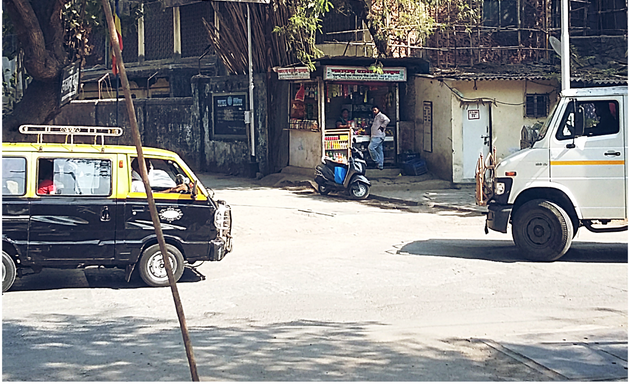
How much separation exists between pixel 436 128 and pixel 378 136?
156 cm

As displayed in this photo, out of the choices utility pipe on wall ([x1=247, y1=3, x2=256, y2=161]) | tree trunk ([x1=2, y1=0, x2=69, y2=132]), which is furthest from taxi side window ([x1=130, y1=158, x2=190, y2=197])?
utility pipe on wall ([x1=247, y1=3, x2=256, y2=161])

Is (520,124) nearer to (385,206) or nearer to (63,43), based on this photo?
(385,206)

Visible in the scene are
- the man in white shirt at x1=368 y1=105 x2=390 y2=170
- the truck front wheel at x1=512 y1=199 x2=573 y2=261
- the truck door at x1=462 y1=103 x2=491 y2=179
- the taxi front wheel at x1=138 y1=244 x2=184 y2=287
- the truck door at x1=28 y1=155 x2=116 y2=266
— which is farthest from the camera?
the man in white shirt at x1=368 y1=105 x2=390 y2=170

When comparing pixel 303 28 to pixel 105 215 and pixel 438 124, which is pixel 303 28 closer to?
pixel 438 124

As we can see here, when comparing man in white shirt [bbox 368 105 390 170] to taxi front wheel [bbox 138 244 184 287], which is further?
man in white shirt [bbox 368 105 390 170]

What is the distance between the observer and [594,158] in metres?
10.6

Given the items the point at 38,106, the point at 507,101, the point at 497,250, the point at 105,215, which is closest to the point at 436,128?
the point at 507,101

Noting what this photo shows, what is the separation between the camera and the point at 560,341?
6.74m

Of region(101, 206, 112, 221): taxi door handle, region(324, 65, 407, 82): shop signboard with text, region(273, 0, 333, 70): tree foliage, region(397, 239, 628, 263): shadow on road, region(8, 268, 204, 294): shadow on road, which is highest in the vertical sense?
region(273, 0, 333, 70): tree foliage

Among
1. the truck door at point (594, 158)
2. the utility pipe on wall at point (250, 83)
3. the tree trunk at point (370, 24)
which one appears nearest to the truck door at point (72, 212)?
the truck door at point (594, 158)

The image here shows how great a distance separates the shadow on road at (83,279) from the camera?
9.61 metres

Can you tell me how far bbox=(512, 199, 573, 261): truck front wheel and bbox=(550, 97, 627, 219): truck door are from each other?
35 centimetres

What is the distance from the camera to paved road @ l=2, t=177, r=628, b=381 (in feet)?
19.6

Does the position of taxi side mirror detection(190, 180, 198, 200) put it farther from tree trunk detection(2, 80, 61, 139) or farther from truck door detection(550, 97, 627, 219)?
truck door detection(550, 97, 627, 219)
